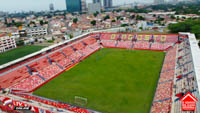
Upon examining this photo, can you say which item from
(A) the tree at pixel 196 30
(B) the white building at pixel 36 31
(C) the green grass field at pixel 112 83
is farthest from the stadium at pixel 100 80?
(B) the white building at pixel 36 31

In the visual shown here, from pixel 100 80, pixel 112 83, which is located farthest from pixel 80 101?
pixel 112 83

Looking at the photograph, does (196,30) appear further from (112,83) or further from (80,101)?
(80,101)

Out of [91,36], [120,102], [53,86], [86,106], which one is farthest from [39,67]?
[91,36]

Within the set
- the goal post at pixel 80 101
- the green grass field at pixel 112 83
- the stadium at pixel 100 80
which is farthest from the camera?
the goal post at pixel 80 101

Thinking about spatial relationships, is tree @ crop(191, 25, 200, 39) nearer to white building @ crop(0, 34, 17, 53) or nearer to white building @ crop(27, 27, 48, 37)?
white building @ crop(0, 34, 17, 53)

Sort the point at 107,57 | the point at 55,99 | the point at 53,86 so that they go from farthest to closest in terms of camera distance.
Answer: the point at 107,57 < the point at 53,86 < the point at 55,99

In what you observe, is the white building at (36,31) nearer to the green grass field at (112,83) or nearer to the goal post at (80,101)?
the green grass field at (112,83)

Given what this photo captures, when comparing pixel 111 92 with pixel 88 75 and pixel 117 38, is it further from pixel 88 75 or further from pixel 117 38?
pixel 117 38

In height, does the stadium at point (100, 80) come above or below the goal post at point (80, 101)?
above
